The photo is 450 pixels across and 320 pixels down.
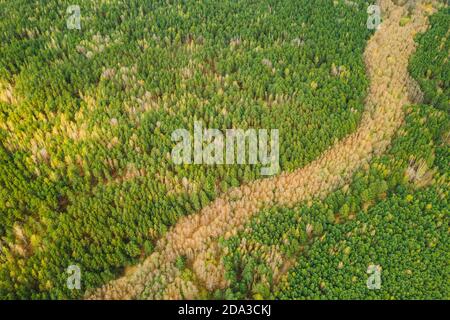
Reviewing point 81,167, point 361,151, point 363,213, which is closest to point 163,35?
point 81,167

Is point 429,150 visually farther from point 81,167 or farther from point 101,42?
point 101,42

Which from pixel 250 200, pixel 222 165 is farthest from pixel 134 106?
pixel 250 200

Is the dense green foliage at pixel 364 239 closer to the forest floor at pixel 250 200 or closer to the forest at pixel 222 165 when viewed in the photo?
the forest at pixel 222 165

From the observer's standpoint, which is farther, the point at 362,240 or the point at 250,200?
the point at 250,200

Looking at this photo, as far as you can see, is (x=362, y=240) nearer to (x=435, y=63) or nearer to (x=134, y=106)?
(x=134, y=106)

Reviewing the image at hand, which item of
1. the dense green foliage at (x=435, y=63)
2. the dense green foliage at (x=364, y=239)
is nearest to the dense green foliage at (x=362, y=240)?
the dense green foliage at (x=364, y=239)

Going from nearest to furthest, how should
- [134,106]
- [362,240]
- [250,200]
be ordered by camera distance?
1. [362,240]
2. [250,200]
3. [134,106]
